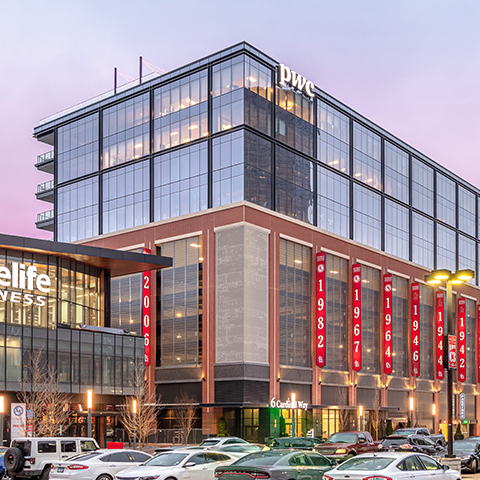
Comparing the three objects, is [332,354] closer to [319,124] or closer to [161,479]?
[319,124]

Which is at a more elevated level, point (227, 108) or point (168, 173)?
point (227, 108)

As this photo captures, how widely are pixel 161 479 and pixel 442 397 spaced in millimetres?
75386

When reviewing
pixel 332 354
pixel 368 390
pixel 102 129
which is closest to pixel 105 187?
pixel 102 129

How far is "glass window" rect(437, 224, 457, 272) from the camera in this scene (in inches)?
3875

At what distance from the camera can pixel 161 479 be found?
24.5 meters

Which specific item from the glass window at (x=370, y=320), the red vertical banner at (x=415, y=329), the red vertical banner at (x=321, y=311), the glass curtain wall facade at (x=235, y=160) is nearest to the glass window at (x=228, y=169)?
the glass curtain wall facade at (x=235, y=160)

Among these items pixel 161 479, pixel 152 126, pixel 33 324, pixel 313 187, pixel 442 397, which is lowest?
pixel 442 397

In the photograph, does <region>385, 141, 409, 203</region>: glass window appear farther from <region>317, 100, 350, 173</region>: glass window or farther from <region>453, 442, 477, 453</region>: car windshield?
<region>453, 442, 477, 453</region>: car windshield

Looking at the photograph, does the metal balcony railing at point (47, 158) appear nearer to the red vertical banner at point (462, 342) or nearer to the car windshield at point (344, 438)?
the red vertical banner at point (462, 342)

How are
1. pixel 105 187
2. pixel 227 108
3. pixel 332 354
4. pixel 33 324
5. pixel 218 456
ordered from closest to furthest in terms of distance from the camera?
pixel 218 456, pixel 33 324, pixel 227 108, pixel 332 354, pixel 105 187

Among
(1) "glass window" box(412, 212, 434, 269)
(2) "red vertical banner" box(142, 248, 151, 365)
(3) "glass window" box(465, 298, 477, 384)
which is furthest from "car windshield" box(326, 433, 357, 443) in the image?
(3) "glass window" box(465, 298, 477, 384)

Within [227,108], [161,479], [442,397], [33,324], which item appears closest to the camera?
[161,479]

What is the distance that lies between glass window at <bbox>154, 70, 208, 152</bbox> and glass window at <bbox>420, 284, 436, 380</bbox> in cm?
3679

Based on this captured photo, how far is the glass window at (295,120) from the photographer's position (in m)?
72.5
